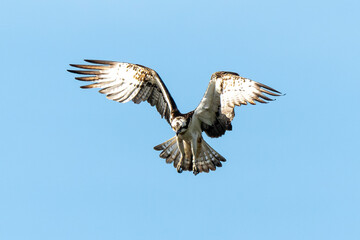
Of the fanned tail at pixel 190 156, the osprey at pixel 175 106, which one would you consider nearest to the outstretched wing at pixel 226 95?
the osprey at pixel 175 106

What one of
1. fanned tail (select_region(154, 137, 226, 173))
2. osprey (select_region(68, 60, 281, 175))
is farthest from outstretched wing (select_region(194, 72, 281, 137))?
fanned tail (select_region(154, 137, 226, 173))

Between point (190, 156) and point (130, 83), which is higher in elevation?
point (130, 83)

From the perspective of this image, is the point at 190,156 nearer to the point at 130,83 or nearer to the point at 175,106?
the point at 175,106

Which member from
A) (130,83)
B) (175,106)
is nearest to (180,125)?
(175,106)

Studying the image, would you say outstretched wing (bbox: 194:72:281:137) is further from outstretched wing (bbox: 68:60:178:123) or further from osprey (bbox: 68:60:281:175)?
outstretched wing (bbox: 68:60:178:123)

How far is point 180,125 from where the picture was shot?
18703 mm

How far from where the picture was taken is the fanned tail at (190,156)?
776 inches

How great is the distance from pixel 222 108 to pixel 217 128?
620 mm

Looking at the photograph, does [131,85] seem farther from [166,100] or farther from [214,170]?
[214,170]

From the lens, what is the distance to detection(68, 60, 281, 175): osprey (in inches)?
722

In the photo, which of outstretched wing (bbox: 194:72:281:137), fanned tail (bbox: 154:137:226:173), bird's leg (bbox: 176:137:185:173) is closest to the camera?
outstretched wing (bbox: 194:72:281:137)

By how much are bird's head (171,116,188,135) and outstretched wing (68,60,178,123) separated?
786 millimetres

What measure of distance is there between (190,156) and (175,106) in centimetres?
132

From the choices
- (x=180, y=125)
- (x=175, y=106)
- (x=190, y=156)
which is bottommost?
(x=190, y=156)
